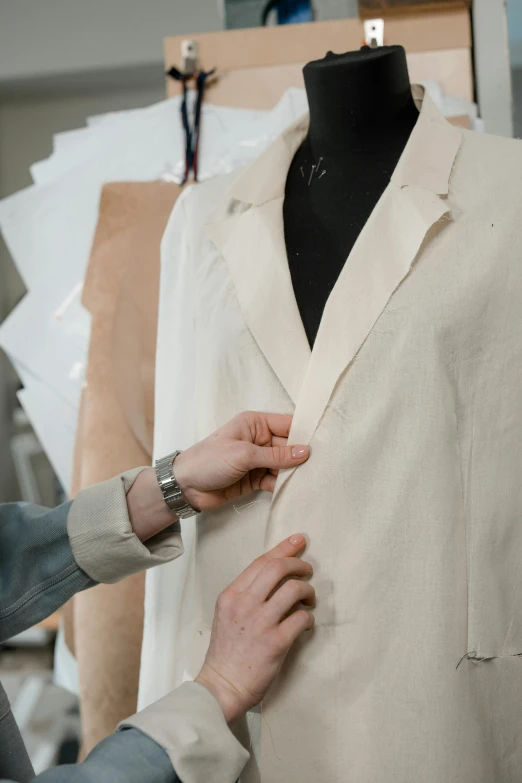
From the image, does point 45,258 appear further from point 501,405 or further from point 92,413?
point 501,405

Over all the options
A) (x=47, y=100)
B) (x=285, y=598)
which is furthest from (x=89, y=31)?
(x=285, y=598)

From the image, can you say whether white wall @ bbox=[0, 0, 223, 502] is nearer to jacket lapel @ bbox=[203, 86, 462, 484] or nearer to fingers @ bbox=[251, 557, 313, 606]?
jacket lapel @ bbox=[203, 86, 462, 484]

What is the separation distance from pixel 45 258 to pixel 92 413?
1.52 feet

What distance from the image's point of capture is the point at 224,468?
2.88 feet

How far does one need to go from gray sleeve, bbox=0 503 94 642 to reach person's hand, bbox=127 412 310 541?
0.31 ft

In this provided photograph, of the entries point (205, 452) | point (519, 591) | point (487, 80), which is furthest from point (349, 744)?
point (487, 80)

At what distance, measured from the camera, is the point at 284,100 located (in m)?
1.60

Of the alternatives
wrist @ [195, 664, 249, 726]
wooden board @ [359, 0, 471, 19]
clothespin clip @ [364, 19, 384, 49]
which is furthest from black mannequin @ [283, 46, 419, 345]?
wooden board @ [359, 0, 471, 19]

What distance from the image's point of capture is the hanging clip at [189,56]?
1633 mm

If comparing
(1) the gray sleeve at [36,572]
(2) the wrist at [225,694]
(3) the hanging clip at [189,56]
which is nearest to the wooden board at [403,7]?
(3) the hanging clip at [189,56]

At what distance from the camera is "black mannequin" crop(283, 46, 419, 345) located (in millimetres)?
942

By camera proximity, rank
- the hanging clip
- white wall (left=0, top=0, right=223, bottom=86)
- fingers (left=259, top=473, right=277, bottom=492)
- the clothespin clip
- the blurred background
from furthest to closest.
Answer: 1. white wall (left=0, top=0, right=223, bottom=86)
2. the blurred background
3. the hanging clip
4. the clothespin clip
5. fingers (left=259, top=473, right=277, bottom=492)

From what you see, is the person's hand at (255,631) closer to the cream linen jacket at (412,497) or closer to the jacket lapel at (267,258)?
the cream linen jacket at (412,497)

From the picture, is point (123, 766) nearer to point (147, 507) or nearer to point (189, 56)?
point (147, 507)
